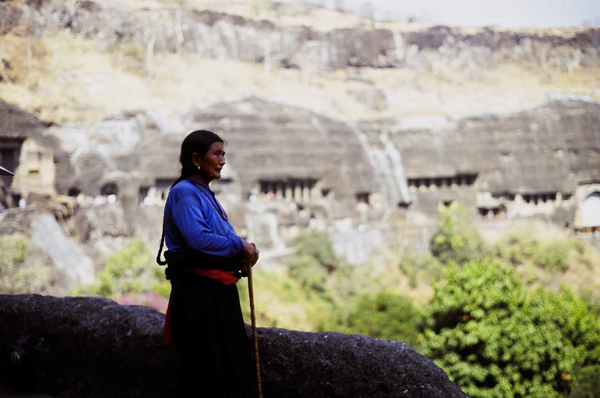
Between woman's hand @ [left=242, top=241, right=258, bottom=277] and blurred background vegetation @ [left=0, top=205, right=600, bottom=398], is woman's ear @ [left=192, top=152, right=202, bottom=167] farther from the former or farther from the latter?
blurred background vegetation @ [left=0, top=205, right=600, bottom=398]

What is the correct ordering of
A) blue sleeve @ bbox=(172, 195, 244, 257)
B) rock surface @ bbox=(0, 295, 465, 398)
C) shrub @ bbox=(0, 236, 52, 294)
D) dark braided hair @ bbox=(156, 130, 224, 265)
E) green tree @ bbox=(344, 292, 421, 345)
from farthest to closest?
green tree @ bbox=(344, 292, 421, 345) → shrub @ bbox=(0, 236, 52, 294) → rock surface @ bbox=(0, 295, 465, 398) → dark braided hair @ bbox=(156, 130, 224, 265) → blue sleeve @ bbox=(172, 195, 244, 257)

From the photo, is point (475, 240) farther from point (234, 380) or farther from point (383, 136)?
point (234, 380)

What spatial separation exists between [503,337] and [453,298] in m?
1.97

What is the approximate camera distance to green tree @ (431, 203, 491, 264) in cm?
3462

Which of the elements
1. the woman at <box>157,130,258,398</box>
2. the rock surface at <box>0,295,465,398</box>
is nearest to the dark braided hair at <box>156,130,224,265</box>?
the woman at <box>157,130,258,398</box>

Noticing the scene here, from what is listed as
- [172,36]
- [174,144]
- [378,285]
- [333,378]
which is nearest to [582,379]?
[333,378]

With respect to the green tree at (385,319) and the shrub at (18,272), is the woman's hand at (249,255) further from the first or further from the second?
the shrub at (18,272)

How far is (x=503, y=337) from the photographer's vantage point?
15.8m

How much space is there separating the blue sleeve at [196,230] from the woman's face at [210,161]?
0.26m

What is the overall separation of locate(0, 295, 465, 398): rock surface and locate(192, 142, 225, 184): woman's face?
Result: 1.38 meters

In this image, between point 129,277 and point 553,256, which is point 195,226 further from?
point 553,256

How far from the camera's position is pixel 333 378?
3.73m

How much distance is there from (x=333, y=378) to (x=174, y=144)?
2913 centimetres

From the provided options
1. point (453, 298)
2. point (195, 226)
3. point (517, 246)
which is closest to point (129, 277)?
point (453, 298)
